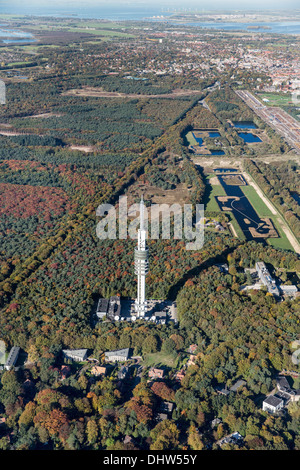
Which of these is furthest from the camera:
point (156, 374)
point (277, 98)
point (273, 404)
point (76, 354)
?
point (277, 98)

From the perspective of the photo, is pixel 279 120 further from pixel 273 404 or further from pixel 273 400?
pixel 273 404

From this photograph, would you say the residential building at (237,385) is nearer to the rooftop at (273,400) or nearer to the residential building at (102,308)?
the rooftop at (273,400)

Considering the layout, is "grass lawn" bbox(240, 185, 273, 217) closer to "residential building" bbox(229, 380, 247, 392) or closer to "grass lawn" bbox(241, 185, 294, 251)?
"grass lawn" bbox(241, 185, 294, 251)

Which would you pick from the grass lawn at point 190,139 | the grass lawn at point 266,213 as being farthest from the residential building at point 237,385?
the grass lawn at point 190,139

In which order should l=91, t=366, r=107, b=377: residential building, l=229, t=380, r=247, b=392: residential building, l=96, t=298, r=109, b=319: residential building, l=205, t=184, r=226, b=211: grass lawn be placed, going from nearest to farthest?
1. l=229, t=380, r=247, b=392: residential building
2. l=91, t=366, r=107, b=377: residential building
3. l=96, t=298, r=109, b=319: residential building
4. l=205, t=184, r=226, b=211: grass lawn

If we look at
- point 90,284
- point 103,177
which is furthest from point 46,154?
point 90,284

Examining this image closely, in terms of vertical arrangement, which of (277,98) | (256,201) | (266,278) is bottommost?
(256,201)

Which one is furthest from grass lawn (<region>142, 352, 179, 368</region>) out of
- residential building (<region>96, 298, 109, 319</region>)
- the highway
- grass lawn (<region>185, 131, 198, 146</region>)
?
the highway

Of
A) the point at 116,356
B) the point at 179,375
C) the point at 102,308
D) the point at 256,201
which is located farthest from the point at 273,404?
the point at 256,201

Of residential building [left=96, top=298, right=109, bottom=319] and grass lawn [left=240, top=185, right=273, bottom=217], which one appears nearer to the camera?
residential building [left=96, top=298, right=109, bottom=319]
